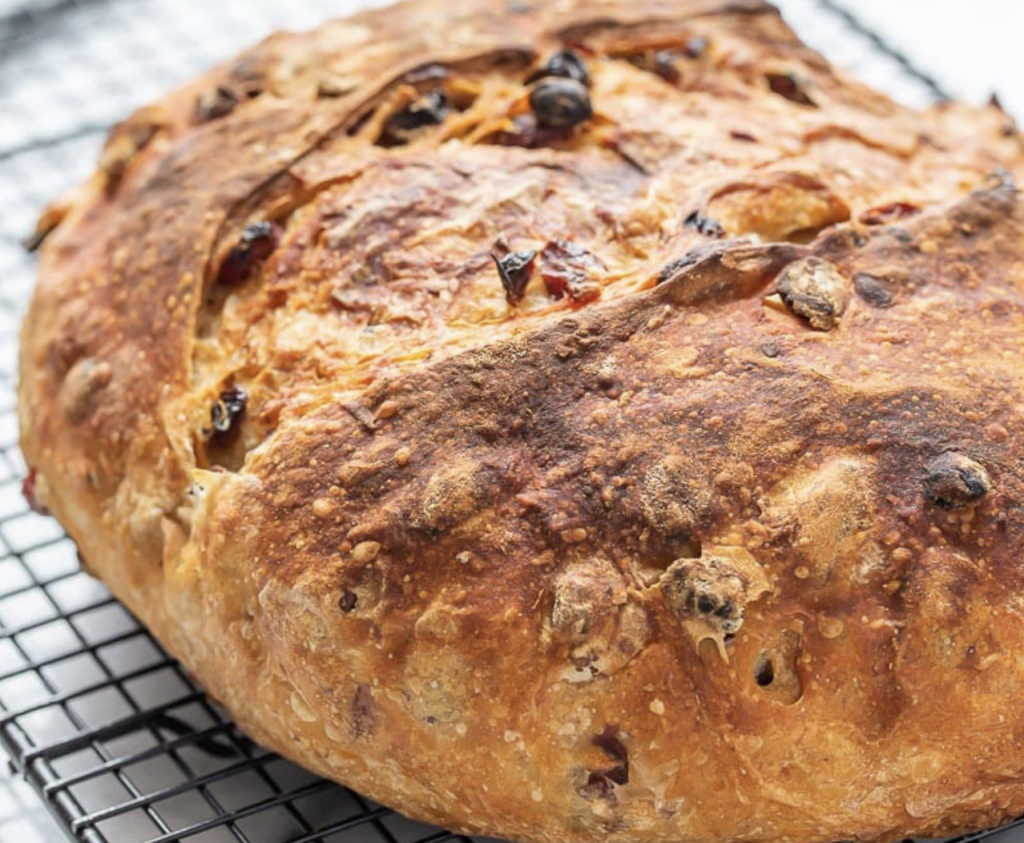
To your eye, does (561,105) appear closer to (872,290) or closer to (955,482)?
(872,290)

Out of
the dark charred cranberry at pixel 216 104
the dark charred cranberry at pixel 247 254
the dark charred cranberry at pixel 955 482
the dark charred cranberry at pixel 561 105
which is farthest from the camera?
the dark charred cranberry at pixel 216 104

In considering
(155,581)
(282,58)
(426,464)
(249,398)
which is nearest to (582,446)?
(426,464)

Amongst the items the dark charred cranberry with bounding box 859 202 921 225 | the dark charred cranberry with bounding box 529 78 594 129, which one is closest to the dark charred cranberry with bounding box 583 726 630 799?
the dark charred cranberry with bounding box 859 202 921 225

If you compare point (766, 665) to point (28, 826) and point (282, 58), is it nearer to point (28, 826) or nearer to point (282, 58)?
point (28, 826)

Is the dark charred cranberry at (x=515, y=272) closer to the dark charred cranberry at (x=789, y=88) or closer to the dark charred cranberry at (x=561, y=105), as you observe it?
the dark charred cranberry at (x=561, y=105)

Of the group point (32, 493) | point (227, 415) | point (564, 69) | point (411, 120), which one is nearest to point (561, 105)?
point (564, 69)

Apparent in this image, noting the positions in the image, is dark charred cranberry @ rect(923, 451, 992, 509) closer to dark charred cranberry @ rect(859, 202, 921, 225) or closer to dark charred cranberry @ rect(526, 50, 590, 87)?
dark charred cranberry @ rect(859, 202, 921, 225)

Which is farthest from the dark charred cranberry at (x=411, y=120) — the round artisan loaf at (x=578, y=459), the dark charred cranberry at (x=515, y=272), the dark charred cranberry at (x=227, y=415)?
the dark charred cranberry at (x=227, y=415)
